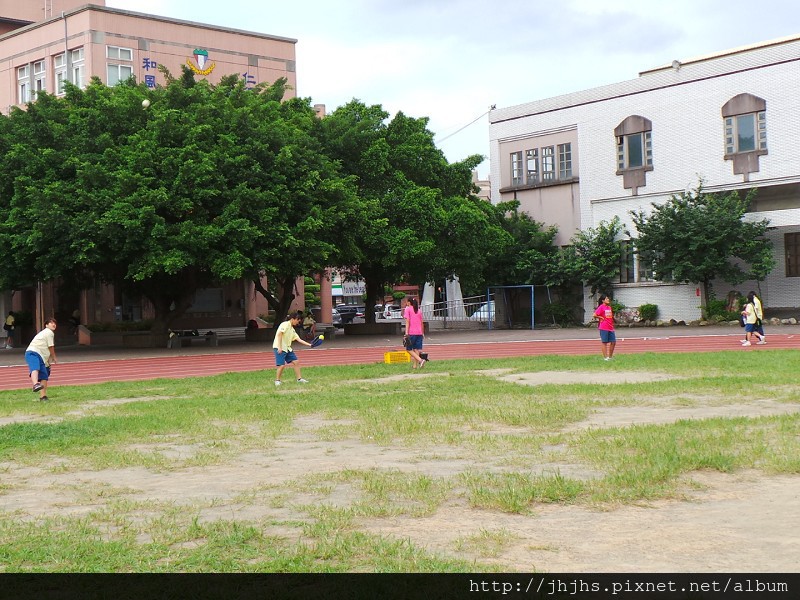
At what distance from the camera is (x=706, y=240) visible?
3728 cm

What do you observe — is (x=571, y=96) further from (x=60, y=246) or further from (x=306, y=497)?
(x=306, y=497)

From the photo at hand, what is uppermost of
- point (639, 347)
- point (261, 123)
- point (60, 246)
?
point (261, 123)

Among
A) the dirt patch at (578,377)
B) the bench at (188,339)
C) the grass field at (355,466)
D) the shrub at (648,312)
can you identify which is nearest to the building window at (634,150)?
the shrub at (648,312)

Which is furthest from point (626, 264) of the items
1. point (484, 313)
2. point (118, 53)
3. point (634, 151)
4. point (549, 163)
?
point (118, 53)

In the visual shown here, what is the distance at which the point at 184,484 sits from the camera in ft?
27.2

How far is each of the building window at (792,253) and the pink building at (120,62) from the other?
28.2 meters

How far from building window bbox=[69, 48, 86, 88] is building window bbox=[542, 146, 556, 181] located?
2380 centimetres

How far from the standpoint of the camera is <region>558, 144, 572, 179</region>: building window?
147 feet

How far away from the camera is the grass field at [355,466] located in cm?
590

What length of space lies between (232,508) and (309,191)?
26557mm

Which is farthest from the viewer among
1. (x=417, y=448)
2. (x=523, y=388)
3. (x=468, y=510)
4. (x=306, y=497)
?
(x=523, y=388)

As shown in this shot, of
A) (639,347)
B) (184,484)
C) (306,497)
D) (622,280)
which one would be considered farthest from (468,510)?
(622,280)

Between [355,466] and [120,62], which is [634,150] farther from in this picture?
[355,466]

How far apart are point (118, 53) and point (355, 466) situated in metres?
45.2
